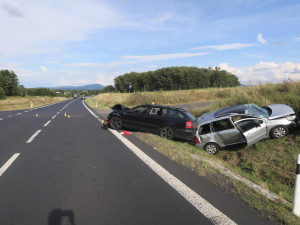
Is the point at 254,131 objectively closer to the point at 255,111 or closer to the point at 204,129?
the point at 255,111

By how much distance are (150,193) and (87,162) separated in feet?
8.05

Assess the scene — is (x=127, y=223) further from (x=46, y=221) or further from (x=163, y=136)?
(x=163, y=136)

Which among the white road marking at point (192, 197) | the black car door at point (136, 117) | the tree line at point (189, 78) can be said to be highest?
the tree line at point (189, 78)

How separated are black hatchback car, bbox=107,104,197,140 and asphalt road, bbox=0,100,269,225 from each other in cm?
313

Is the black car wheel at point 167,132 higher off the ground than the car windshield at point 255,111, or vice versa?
the car windshield at point 255,111

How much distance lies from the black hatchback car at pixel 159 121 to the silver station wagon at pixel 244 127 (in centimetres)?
67

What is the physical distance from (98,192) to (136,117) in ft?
22.7

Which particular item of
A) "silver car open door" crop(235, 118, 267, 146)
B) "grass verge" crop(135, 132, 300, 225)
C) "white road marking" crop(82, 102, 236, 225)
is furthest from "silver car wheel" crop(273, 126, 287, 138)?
"white road marking" crop(82, 102, 236, 225)

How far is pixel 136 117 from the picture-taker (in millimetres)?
10781

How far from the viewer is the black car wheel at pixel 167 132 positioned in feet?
31.9

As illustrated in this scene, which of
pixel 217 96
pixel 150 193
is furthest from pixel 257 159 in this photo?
pixel 217 96

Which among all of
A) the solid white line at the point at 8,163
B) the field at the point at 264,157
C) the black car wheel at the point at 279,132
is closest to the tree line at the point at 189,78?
the field at the point at 264,157

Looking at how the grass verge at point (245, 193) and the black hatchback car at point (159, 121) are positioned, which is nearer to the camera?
the grass verge at point (245, 193)

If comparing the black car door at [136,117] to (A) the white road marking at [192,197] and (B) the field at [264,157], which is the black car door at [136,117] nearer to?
(B) the field at [264,157]
